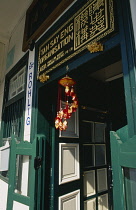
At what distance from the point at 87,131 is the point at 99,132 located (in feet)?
1.03

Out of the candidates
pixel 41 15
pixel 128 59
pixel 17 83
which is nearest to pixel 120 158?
pixel 128 59

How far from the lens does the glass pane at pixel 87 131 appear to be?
222cm

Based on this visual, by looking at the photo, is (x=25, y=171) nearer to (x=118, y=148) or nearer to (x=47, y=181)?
(x=47, y=181)

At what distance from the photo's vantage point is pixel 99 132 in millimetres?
2506

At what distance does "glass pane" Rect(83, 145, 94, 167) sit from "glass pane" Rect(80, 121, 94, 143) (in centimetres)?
11

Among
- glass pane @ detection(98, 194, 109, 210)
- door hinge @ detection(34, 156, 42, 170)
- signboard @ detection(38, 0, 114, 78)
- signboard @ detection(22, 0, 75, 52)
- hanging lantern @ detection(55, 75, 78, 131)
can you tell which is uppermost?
signboard @ detection(22, 0, 75, 52)

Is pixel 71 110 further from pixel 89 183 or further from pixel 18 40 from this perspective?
pixel 18 40

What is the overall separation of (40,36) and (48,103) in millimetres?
880

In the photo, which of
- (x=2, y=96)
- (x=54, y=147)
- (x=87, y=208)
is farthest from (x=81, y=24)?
(x=2, y=96)

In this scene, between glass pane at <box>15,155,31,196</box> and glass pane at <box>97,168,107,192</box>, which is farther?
glass pane at <box>97,168,107,192</box>

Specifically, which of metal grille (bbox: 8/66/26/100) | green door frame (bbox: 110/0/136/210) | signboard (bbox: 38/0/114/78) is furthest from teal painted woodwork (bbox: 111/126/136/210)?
metal grille (bbox: 8/66/26/100)

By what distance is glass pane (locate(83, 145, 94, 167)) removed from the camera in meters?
2.18

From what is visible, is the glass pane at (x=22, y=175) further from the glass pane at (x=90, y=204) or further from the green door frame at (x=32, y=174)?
Result: the glass pane at (x=90, y=204)

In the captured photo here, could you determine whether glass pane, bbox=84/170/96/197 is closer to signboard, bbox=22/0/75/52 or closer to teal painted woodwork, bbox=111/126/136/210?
teal painted woodwork, bbox=111/126/136/210
